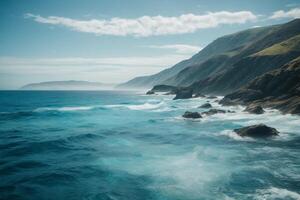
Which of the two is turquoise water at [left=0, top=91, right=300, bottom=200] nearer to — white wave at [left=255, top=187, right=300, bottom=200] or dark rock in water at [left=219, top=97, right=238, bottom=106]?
white wave at [left=255, top=187, right=300, bottom=200]

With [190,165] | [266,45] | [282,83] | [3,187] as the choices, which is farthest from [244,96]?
[266,45]

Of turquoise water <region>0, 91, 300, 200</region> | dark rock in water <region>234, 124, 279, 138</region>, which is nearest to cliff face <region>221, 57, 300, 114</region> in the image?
turquoise water <region>0, 91, 300, 200</region>

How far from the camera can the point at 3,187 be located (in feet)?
73.3

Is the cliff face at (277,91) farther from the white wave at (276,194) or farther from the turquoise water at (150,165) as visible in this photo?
the white wave at (276,194)

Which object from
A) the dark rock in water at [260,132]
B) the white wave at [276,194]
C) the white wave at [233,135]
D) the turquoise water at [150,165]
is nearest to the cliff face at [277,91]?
the turquoise water at [150,165]

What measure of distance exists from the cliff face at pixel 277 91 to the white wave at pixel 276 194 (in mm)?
38437

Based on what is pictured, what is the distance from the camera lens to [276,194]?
20.3 m

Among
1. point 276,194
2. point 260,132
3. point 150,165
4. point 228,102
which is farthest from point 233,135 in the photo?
point 228,102

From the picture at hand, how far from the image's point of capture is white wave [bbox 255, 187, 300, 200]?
19812 mm

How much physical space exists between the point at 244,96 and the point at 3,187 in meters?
70.4

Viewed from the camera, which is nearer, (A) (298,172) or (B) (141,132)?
(A) (298,172)

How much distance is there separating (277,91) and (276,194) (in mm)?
→ 54060

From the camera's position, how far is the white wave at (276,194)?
19812 mm

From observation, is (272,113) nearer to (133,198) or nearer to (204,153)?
(204,153)
